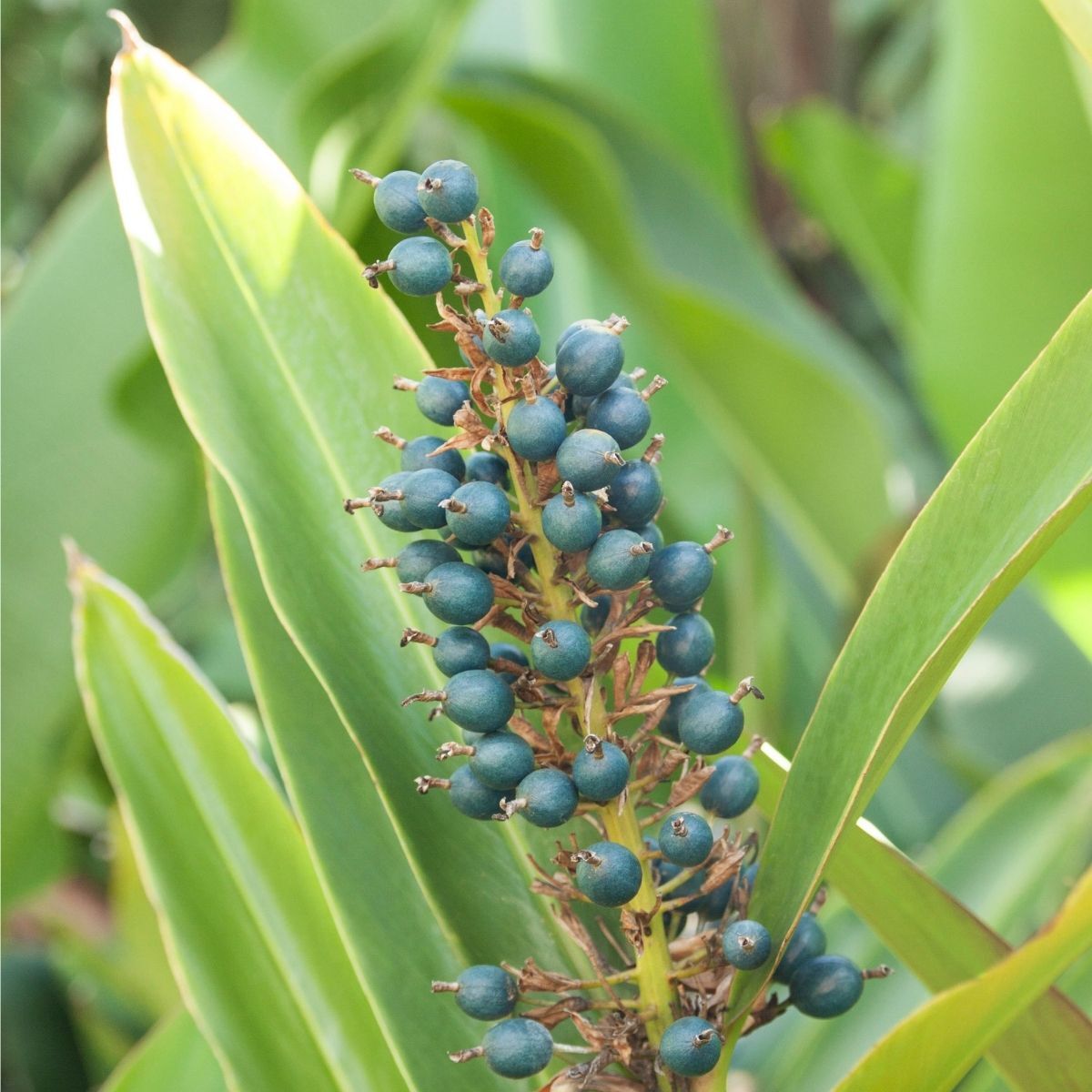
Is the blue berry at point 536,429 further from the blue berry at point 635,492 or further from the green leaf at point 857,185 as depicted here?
the green leaf at point 857,185

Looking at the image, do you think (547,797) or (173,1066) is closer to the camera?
(547,797)

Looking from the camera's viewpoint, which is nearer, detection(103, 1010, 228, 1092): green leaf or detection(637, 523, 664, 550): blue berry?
detection(637, 523, 664, 550): blue berry

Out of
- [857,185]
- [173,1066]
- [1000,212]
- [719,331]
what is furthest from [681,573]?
[857,185]

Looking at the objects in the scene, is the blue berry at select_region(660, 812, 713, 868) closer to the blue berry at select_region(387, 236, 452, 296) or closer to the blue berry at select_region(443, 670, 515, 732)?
the blue berry at select_region(443, 670, 515, 732)

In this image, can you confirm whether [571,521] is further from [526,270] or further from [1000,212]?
[1000,212]

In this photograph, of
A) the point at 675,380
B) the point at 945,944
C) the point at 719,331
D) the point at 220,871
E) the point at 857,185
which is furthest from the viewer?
the point at 857,185

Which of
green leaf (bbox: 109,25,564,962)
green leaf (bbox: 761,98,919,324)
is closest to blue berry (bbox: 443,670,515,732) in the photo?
green leaf (bbox: 109,25,564,962)
